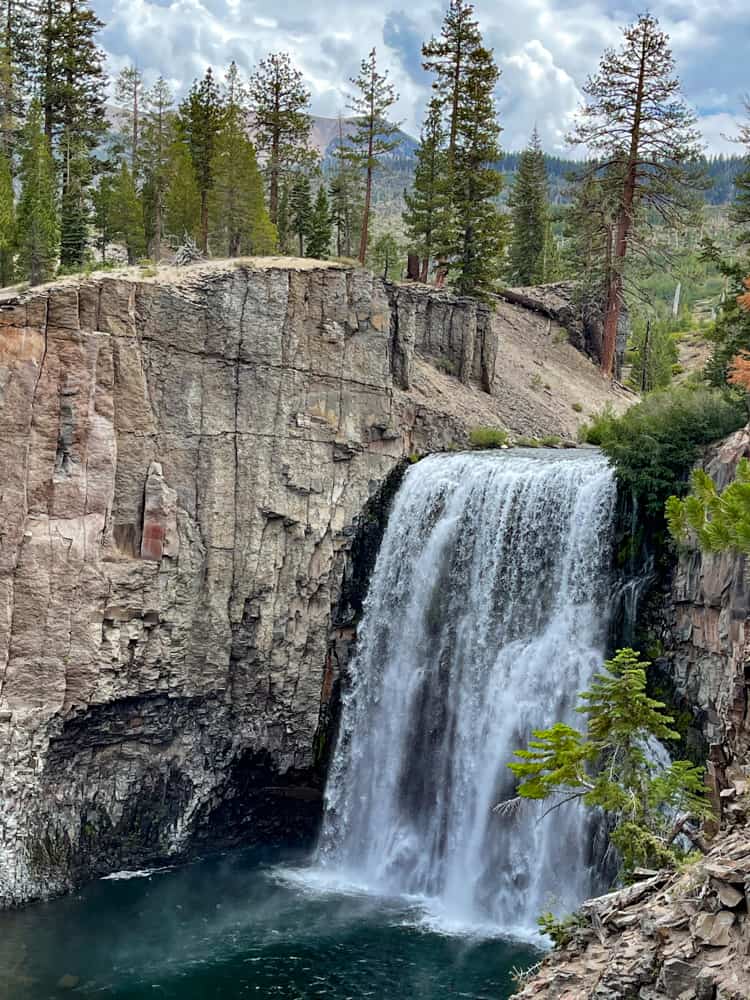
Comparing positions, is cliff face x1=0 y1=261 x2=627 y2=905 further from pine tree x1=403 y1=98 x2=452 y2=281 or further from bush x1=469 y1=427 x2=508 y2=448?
pine tree x1=403 y1=98 x2=452 y2=281

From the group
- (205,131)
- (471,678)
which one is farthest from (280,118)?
(471,678)

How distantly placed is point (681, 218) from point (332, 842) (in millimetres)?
26730

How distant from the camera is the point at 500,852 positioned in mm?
25000

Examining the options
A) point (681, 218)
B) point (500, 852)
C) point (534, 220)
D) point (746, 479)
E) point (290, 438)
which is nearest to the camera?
point (746, 479)

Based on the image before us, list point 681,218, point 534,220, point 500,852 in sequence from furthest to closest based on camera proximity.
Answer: point 534,220 < point 681,218 < point 500,852

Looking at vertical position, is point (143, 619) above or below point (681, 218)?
below

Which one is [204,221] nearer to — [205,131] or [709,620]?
[205,131]

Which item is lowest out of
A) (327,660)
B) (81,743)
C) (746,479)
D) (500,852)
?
(500,852)

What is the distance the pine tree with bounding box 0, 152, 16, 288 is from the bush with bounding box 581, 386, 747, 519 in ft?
65.5

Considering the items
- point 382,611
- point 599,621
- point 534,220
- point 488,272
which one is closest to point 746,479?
point 599,621

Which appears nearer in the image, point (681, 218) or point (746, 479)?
point (746, 479)

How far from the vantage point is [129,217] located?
40125 mm

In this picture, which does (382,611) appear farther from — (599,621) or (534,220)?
(534,220)

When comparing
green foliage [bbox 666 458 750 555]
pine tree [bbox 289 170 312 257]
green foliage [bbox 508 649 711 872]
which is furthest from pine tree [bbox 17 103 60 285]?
green foliage [bbox 666 458 750 555]
